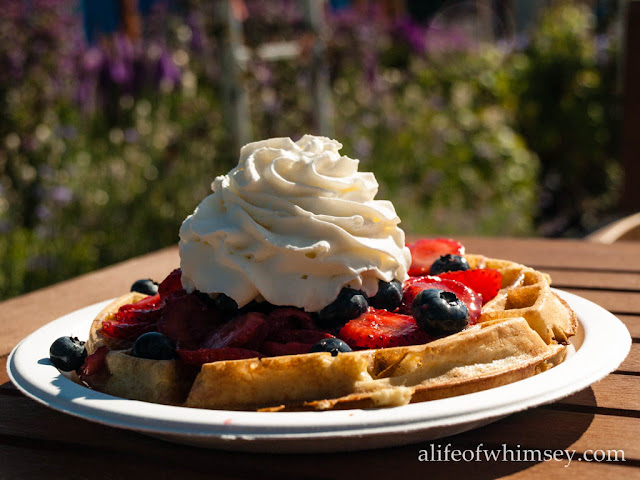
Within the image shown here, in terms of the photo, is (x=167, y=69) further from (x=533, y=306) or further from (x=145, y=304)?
(x=533, y=306)

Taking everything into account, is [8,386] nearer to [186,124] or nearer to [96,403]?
[96,403]

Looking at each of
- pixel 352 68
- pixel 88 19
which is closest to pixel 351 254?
pixel 352 68

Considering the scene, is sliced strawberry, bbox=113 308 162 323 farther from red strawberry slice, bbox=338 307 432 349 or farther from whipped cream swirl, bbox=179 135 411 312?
red strawberry slice, bbox=338 307 432 349

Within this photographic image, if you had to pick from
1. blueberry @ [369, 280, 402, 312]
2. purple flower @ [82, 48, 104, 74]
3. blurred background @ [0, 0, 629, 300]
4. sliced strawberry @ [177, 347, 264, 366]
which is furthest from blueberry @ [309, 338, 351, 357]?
purple flower @ [82, 48, 104, 74]

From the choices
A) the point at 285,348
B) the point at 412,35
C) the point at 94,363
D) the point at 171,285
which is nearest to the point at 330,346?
the point at 285,348

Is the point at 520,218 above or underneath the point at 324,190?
underneath

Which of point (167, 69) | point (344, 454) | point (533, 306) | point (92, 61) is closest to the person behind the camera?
point (344, 454)
